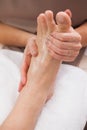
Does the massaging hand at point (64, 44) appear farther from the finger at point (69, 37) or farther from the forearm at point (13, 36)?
the forearm at point (13, 36)

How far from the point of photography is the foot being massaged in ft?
3.14

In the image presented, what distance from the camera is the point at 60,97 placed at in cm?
107

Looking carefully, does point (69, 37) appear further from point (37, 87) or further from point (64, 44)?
point (37, 87)

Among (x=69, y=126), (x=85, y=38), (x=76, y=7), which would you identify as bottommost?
(x=69, y=126)

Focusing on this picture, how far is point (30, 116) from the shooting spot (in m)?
0.97

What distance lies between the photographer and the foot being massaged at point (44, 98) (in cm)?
96

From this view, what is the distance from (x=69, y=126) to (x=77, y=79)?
21 centimetres

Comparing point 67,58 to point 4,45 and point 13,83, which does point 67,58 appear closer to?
point 13,83

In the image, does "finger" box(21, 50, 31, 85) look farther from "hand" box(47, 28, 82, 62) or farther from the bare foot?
"hand" box(47, 28, 82, 62)

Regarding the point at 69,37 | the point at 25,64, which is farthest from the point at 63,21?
the point at 25,64

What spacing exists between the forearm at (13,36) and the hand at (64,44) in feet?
1.05

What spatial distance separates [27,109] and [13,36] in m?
0.41

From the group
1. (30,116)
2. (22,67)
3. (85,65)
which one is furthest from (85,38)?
(30,116)

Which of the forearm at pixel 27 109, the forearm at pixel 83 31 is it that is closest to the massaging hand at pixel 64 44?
the forearm at pixel 27 109
